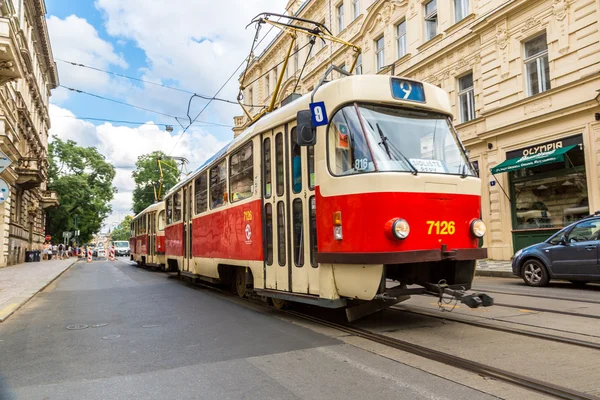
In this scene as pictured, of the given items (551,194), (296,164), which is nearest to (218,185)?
(296,164)

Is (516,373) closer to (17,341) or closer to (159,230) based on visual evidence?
(17,341)

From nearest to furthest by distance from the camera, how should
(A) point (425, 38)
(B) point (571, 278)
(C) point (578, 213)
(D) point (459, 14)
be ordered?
(B) point (571, 278), (C) point (578, 213), (D) point (459, 14), (A) point (425, 38)

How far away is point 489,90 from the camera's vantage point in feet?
59.9

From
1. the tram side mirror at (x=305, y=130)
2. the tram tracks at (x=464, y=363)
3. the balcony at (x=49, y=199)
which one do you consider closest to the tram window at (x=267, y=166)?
the tram side mirror at (x=305, y=130)

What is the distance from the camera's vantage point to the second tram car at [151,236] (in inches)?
707

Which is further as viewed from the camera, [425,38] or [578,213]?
[425,38]

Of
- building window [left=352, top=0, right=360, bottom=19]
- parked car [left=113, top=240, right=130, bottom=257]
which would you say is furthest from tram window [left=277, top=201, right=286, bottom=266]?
parked car [left=113, top=240, right=130, bottom=257]

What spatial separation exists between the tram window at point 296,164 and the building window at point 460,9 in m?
16.0

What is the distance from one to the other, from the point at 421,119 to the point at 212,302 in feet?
17.8

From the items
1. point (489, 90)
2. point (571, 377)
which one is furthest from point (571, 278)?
point (489, 90)

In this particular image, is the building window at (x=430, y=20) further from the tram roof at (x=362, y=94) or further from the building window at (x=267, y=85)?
the building window at (x=267, y=85)

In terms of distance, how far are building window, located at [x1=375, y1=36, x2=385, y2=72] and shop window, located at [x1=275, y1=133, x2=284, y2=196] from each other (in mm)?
18791

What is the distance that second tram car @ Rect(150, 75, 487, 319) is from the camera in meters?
5.51

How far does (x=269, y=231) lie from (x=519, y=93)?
44.5 ft
